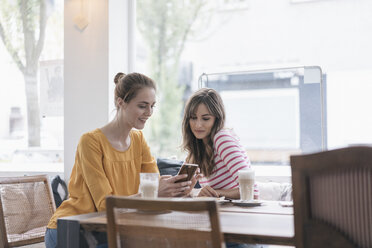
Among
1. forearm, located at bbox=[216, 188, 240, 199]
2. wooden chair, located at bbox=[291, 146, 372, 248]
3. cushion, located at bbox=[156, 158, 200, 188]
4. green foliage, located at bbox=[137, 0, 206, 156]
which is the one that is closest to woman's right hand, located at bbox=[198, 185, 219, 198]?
forearm, located at bbox=[216, 188, 240, 199]

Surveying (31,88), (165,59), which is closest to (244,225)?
(165,59)

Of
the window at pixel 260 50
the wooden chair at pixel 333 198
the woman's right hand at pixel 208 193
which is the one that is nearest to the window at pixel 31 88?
the window at pixel 260 50

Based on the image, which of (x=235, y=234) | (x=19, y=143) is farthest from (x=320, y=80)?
(x=19, y=143)

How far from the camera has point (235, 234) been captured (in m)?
1.21

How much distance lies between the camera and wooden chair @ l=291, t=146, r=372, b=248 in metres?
1.02

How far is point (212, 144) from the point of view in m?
2.28

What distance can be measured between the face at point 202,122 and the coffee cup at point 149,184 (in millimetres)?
674

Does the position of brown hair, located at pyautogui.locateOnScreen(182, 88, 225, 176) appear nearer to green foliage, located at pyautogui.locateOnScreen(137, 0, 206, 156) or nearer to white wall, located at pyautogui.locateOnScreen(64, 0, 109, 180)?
white wall, located at pyautogui.locateOnScreen(64, 0, 109, 180)

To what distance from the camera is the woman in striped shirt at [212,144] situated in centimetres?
Result: 210

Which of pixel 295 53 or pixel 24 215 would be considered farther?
pixel 295 53

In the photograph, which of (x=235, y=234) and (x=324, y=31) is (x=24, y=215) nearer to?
(x=235, y=234)

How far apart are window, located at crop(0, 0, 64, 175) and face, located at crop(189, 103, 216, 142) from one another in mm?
1874

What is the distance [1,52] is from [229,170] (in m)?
3.00

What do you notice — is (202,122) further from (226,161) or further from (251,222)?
(251,222)
